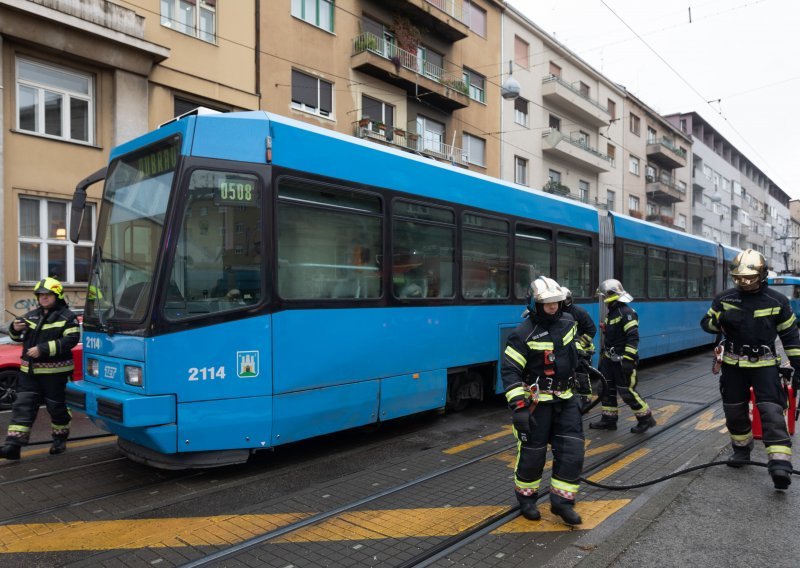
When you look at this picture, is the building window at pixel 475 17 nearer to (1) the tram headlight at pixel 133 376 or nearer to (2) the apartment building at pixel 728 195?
(1) the tram headlight at pixel 133 376

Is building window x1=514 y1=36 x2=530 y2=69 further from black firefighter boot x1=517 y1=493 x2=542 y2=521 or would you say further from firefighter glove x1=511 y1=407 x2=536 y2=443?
black firefighter boot x1=517 y1=493 x2=542 y2=521

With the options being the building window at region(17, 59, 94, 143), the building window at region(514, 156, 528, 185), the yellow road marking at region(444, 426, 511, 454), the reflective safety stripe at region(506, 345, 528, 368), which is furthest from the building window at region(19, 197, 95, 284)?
the building window at region(514, 156, 528, 185)

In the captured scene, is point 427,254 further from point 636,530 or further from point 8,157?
point 8,157

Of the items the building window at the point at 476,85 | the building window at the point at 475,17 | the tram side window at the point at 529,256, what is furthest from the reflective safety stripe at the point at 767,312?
the building window at the point at 475,17

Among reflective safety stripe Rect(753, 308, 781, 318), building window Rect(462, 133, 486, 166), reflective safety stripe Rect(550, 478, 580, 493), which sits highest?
building window Rect(462, 133, 486, 166)

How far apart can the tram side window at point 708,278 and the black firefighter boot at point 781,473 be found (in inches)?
456

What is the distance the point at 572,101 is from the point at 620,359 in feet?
80.4

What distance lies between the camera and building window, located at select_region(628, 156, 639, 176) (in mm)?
36250

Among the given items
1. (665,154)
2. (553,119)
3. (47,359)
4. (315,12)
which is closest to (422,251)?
(47,359)

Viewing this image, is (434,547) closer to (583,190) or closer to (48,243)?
(48,243)


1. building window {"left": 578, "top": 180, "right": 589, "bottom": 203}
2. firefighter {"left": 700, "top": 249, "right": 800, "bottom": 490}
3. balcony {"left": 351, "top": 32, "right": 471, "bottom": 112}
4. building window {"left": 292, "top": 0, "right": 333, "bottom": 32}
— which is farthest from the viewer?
building window {"left": 578, "top": 180, "right": 589, "bottom": 203}

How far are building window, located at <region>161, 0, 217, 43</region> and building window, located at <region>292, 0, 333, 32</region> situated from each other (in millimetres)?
2925

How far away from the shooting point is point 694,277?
14609mm

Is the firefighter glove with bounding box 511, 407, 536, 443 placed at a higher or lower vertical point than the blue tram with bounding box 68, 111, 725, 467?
lower
